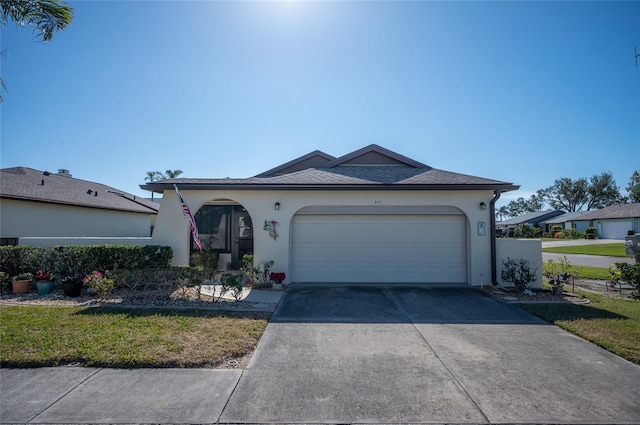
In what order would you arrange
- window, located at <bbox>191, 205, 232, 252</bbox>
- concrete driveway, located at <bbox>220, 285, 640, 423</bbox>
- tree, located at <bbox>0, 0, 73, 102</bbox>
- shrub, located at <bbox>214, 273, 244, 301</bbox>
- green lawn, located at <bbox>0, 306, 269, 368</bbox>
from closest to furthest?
concrete driveway, located at <bbox>220, 285, 640, 423</bbox> → green lawn, located at <bbox>0, 306, 269, 368</bbox> → tree, located at <bbox>0, 0, 73, 102</bbox> → shrub, located at <bbox>214, 273, 244, 301</bbox> → window, located at <bbox>191, 205, 232, 252</bbox>

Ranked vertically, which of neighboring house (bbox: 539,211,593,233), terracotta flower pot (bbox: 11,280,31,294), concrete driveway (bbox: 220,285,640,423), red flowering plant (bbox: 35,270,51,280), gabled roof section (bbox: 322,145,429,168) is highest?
gabled roof section (bbox: 322,145,429,168)

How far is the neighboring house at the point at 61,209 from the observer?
437 inches

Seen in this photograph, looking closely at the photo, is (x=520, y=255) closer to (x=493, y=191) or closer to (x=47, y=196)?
(x=493, y=191)

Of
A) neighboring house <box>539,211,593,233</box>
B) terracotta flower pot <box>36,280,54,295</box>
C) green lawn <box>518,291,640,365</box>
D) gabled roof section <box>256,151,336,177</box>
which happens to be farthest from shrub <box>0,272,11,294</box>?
neighboring house <box>539,211,593,233</box>

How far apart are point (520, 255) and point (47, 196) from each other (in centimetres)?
1785

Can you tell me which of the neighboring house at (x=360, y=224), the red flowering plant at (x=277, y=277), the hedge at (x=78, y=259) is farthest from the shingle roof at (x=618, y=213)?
the hedge at (x=78, y=259)

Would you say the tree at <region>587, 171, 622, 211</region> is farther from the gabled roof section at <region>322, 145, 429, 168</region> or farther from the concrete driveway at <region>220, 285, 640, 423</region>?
the concrete driveway at <region>220, 285, 640, 423</region>

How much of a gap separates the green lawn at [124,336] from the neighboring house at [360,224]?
3129 millimetres

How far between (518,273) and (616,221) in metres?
41.0

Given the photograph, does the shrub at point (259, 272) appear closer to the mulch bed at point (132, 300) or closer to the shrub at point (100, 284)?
the mulch bed at point (132, 300)

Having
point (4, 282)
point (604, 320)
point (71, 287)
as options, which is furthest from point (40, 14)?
point (604, 320)

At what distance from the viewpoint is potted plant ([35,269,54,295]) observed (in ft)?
25.0

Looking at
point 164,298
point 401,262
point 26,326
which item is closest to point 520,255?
point 401,262

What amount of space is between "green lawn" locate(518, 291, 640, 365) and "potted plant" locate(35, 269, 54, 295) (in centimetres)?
1175
